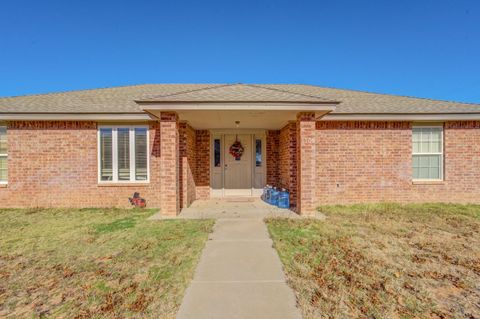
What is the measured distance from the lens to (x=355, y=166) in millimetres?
7922

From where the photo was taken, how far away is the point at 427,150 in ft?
26.4

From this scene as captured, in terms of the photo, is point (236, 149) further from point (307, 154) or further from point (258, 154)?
point (307, 154)

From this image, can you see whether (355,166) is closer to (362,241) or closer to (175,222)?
(362,241)

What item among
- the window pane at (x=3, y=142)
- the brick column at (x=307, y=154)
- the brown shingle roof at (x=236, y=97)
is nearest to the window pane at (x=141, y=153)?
the brown shingle roof at (x=236, y=97)

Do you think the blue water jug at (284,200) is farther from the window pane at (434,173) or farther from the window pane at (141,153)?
the window pane at (434,173)

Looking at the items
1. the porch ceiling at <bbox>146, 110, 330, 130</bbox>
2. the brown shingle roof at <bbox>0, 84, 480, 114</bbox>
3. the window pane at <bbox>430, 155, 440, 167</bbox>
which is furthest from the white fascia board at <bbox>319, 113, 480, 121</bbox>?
the porch ceiling at <bbox>146, 110, 330, 130</bbox>

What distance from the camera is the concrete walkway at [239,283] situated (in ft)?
8.13

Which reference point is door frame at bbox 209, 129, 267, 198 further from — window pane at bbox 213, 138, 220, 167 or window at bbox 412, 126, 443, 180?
window at bbox 412, 126, 443, 180

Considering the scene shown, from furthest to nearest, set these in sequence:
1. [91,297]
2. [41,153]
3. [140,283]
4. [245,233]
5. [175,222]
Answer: [41,153]
[175,222]
[245,233]
[140,283]
[91,297]

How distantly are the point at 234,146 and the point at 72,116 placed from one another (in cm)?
546

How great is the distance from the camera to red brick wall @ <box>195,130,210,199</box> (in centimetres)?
915

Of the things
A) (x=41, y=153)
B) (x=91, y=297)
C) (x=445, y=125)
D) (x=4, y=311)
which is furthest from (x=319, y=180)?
(x=41, y=153)

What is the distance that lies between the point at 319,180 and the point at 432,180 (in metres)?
3.91

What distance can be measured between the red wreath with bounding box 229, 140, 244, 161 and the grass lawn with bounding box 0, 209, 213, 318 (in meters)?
3.99
